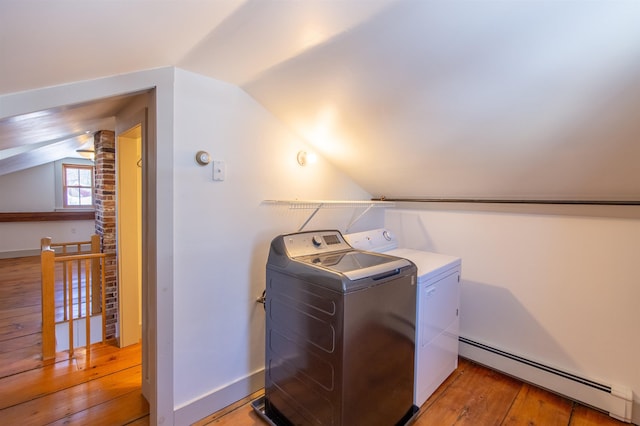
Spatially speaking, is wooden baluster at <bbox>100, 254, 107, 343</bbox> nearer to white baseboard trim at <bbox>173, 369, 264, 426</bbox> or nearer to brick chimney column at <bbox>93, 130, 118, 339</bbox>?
brick chimney column at <bbox>93, 130, 118, 339</bbox>

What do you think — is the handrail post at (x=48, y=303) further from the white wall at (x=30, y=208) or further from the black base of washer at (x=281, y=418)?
the white wall at (x=30, y=208)

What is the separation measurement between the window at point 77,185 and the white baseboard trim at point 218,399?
7186 millimetres

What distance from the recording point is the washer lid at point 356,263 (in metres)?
1.52

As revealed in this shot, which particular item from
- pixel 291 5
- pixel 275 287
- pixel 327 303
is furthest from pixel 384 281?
pixel 291 5

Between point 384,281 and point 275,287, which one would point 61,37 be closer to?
point 275,287

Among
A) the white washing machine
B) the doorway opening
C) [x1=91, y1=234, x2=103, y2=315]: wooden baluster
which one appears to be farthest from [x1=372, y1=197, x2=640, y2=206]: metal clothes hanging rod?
[x1=91, y1=234, x2=103, y2=315]: wooden baluster

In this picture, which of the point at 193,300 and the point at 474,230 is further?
the point at 474,230

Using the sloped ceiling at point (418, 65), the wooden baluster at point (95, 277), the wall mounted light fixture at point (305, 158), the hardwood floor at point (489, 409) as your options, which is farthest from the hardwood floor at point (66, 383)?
the wall mounted light fixture at point (305, 158)

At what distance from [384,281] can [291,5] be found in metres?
1.29

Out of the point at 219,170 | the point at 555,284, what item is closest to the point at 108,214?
the point at 219,170

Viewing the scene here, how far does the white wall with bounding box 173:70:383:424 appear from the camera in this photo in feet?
5.79

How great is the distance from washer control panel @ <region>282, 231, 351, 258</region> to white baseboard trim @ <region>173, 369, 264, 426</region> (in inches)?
37.8

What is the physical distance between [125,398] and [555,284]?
118 inches

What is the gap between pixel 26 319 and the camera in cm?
326
